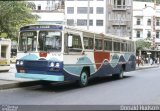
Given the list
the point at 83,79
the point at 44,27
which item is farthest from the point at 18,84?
the point at 83,79

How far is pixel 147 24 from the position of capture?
80.9 meters

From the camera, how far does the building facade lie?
80.6 m

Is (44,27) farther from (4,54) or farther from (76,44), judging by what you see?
(4,54)

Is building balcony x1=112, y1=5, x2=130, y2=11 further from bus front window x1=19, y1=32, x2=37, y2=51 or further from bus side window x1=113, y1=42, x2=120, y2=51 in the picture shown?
bus front window x1=19, y1=32, x2=37, y2=51

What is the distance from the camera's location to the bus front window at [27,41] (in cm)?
1684

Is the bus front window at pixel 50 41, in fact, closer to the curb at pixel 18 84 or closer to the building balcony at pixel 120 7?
the curb at pixel 18 84

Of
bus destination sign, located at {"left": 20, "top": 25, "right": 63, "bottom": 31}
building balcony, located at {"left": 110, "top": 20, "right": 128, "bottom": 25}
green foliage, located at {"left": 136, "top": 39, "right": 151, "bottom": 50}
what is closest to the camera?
bus destination sign, located at {"left": 20, "top": 25, "right": 63, "bottom": 31}

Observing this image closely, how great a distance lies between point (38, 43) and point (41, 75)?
1451 millimetres

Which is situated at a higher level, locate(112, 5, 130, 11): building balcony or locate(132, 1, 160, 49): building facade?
locate(112, 5, 130, 11): building balcony

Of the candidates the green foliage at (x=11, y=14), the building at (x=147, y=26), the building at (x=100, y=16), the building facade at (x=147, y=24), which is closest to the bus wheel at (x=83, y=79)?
the green foliage at (x=11, y=14)

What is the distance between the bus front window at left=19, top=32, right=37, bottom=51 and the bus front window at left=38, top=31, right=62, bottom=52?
338 mm

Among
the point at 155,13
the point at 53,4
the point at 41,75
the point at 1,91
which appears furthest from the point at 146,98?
the point at 53,4

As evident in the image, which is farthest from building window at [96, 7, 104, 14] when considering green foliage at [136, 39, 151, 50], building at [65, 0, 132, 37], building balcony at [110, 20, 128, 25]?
green foliage at [136, 39, 151, 50]

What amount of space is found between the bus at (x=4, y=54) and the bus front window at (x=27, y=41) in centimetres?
894
